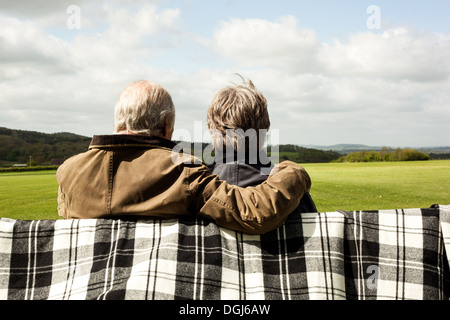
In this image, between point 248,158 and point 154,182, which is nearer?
point 154,182

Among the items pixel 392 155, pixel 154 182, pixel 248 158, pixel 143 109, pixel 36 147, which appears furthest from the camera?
pixel 36 147

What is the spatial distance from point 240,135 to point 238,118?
0.31 ft

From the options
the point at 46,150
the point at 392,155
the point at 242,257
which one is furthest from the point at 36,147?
the point at 242,257

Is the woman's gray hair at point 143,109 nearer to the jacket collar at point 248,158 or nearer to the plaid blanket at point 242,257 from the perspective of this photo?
the jacket collar at point 248,158

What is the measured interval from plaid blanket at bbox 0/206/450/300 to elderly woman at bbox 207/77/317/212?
12.7 inches

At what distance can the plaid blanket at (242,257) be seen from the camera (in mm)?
1992

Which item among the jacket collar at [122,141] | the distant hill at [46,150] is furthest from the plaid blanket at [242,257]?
the distant hill at [46,150]

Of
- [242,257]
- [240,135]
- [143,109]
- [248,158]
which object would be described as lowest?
[242,257]

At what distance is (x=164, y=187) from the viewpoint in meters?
1.87

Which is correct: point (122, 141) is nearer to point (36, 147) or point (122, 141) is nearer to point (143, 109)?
point (143, 109)

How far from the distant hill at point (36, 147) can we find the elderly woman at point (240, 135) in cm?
3978

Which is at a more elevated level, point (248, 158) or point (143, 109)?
point (143, 109)

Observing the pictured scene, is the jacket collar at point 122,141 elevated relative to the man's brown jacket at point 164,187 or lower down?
elevated
